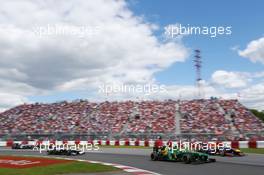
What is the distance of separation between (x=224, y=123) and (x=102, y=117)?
48.4 ft

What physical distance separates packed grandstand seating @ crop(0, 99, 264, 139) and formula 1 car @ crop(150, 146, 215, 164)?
1872 cm

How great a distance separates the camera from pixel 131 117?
153 feet

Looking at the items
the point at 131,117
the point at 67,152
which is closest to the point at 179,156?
the point at 67,152

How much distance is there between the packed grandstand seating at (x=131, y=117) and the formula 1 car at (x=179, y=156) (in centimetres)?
1872

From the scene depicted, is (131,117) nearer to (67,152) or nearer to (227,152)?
A: (67,152)

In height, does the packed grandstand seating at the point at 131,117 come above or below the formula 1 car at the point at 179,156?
above

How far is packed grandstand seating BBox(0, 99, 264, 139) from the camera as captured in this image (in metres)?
41.7

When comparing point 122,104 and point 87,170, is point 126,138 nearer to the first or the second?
point 122,104

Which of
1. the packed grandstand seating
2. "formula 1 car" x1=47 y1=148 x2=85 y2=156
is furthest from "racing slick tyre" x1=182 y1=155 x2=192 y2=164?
the packed grandstand seating

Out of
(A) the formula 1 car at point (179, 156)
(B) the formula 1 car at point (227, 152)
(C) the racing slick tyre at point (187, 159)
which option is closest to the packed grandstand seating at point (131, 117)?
(B) the formula 1 car at point (227, 152)

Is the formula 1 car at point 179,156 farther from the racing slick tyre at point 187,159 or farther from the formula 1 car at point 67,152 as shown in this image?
the formula 1 car at point 67,152

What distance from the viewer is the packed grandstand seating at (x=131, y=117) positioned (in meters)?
41.7

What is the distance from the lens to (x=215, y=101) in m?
48.5

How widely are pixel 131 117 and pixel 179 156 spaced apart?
2779 centimetres
